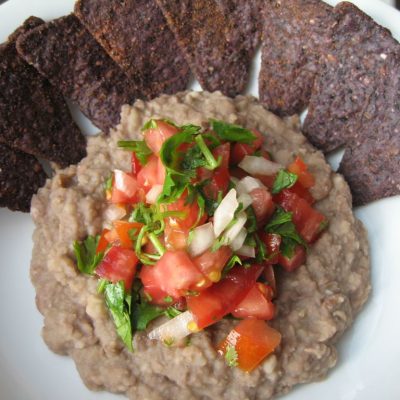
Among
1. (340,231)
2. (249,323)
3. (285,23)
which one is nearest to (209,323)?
(249,323)

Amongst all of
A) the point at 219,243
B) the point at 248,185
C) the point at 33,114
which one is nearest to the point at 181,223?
the point at 219,243

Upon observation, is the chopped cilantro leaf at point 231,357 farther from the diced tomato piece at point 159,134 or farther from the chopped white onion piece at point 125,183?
the diced tomato piece at point 159,134

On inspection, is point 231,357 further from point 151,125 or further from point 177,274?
point 151,125

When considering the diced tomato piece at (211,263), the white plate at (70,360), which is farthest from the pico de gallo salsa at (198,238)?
the white plate at (70,360)

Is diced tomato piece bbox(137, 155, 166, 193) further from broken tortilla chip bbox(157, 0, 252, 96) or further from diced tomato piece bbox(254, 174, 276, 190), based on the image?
broken tortilla chip bbox(157, 0, 252, 96)

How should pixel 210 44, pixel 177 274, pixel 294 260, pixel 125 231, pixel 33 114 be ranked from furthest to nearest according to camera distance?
pixel 210 44
pixel 33 114
pixel 294 260
pixel 125 231
pixel 177 274

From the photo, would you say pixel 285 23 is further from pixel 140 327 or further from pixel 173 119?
pixel 140 327

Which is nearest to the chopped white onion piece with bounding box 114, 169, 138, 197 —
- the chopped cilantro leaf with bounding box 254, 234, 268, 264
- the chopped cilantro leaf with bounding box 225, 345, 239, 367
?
the chopped cilantro leaf with bounding box 254, 234, 268, 264
